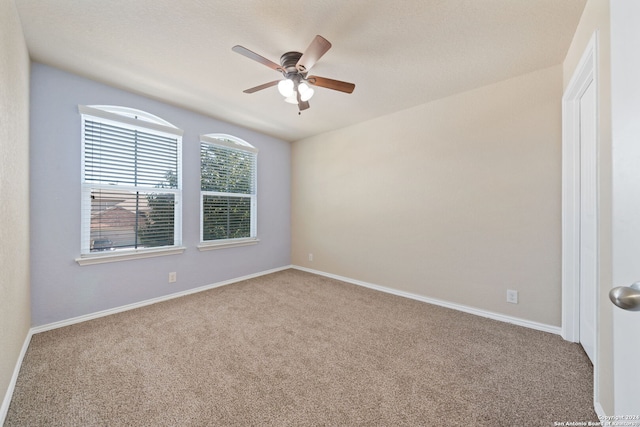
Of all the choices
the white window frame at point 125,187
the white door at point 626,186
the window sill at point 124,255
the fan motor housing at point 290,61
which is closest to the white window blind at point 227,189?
the white window frame at point 125,187

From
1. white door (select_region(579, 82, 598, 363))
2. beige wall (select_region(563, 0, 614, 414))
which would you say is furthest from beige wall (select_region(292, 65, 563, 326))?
beige wall (select_region(563, 0, 614, 414))

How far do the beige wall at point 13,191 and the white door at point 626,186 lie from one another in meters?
2.55

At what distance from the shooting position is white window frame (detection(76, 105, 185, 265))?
2500mm

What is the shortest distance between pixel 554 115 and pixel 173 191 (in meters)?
4.17

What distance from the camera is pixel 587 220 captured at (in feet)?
6.26

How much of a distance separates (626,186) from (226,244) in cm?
378

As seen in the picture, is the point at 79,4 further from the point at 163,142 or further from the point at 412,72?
the point at 412,72

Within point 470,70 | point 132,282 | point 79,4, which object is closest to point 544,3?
point 470,70

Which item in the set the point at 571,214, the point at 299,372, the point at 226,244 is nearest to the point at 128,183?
the point at 226,244

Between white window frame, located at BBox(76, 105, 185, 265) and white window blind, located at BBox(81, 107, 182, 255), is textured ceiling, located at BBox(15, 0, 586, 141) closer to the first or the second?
white window frame, located at BBox(76, 105, 185, 265)

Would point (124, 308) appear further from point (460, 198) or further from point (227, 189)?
point (460, 198)

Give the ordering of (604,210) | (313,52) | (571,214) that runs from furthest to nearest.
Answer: (571,214) → (313,52) → (604,210)

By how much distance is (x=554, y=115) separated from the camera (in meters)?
2.23

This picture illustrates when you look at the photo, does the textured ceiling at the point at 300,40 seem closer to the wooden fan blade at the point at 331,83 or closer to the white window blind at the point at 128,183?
the wooden fan blade at the point at 331,83
